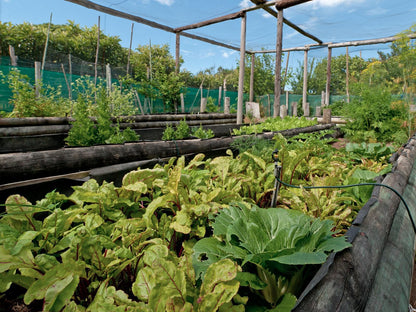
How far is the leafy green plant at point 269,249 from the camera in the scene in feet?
3.13

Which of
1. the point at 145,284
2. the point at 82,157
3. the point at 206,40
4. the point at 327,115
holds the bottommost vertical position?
the point at 145,284

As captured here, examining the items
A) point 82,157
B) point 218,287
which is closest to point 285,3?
point 82,157

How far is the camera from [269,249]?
1036 millimetres

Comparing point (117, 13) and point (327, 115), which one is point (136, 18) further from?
point (327, 115)

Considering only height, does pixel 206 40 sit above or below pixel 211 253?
above

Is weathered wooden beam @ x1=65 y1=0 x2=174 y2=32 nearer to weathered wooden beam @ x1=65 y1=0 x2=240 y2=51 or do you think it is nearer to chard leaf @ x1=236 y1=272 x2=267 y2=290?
weathered wooden beam @ x1=65 y1=0 x2=240 y2=51

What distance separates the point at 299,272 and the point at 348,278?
189mm

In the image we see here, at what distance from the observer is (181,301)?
2.72ft

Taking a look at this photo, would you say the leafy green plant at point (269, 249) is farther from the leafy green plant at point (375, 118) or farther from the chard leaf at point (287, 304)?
the leafy green plant at point (375, 118)

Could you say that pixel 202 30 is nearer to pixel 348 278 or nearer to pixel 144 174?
pixel 144 174

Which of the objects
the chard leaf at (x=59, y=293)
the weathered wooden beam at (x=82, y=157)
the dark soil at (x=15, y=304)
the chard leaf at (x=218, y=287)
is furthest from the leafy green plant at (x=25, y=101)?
the chard leaf at (x=218, y=287)

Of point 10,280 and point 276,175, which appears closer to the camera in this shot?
point 10,280

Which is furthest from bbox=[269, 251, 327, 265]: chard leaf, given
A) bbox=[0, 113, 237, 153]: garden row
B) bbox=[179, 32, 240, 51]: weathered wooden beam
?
bbox=[179, 32, 240, 51]: weathered wooden beam

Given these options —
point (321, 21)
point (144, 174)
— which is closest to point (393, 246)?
point (144, 174)
